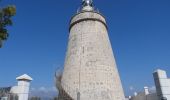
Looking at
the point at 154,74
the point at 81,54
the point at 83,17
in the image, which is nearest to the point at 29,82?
the point at 154,74

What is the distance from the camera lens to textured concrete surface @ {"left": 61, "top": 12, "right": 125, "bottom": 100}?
629 inches

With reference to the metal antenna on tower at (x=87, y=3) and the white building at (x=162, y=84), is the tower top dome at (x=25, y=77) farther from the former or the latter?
the metal antenna on tower at (x=87, y=3)

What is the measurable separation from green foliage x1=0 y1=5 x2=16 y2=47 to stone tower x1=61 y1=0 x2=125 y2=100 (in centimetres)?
731

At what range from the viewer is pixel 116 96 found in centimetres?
1636

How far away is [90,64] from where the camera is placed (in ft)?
55.6

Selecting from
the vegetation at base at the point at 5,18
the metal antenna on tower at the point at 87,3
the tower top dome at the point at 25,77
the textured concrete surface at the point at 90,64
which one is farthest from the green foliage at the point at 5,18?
the metal antenna on tower at the point at 87,3

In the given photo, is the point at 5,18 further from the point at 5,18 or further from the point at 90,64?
the point at 90,64

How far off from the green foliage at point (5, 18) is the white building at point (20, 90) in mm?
2557

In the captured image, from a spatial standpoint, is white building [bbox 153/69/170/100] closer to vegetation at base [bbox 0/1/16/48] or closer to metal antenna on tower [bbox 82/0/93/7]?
vegetation at base [bbox 0/1/16/48]

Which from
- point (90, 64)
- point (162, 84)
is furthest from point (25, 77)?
point (90, 64)

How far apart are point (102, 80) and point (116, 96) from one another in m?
1.92

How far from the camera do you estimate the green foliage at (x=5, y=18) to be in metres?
10.0

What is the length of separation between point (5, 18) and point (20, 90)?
4.08 meters

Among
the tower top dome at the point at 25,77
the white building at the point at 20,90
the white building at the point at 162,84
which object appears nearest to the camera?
the white building at the point at 162,84
